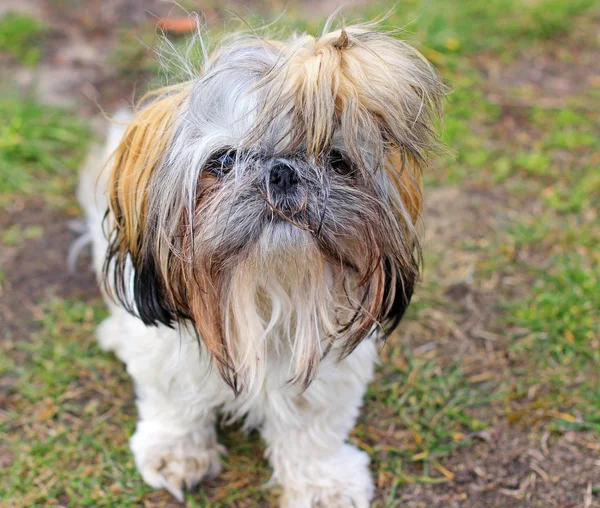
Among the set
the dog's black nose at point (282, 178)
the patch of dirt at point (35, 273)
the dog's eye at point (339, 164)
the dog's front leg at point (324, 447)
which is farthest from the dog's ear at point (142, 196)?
the patch of dirt at point (35, 273)

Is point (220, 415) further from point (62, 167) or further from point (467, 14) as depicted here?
point (467, 14)

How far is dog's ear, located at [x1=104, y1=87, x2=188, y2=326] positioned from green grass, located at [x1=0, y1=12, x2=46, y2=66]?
296 centimetres

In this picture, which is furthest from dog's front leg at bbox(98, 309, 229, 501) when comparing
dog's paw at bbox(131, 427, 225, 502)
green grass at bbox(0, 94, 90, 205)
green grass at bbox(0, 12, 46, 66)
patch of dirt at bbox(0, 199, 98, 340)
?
green grass at bbox(0, 12, 46, 66)

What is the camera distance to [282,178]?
1874 mm

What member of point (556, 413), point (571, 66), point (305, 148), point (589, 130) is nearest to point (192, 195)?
point (305, 148)

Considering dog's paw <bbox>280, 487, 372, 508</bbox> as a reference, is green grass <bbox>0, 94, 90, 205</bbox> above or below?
above

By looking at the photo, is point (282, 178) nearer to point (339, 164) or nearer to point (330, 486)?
point (339, 164)

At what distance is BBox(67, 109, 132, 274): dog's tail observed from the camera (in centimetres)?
310

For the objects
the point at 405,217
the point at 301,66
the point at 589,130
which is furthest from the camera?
the point at 589,130

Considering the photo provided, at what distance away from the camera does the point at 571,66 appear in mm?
4938

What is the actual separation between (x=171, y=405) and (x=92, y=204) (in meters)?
1.21

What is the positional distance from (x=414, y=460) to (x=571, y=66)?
332 cm

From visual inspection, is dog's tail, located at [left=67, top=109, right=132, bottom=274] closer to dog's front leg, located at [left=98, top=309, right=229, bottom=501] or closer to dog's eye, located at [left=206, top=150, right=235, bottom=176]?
dog's front leg, located at [left=98, top=309, right=229, bottom=501]

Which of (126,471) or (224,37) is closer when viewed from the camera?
(224,37)
